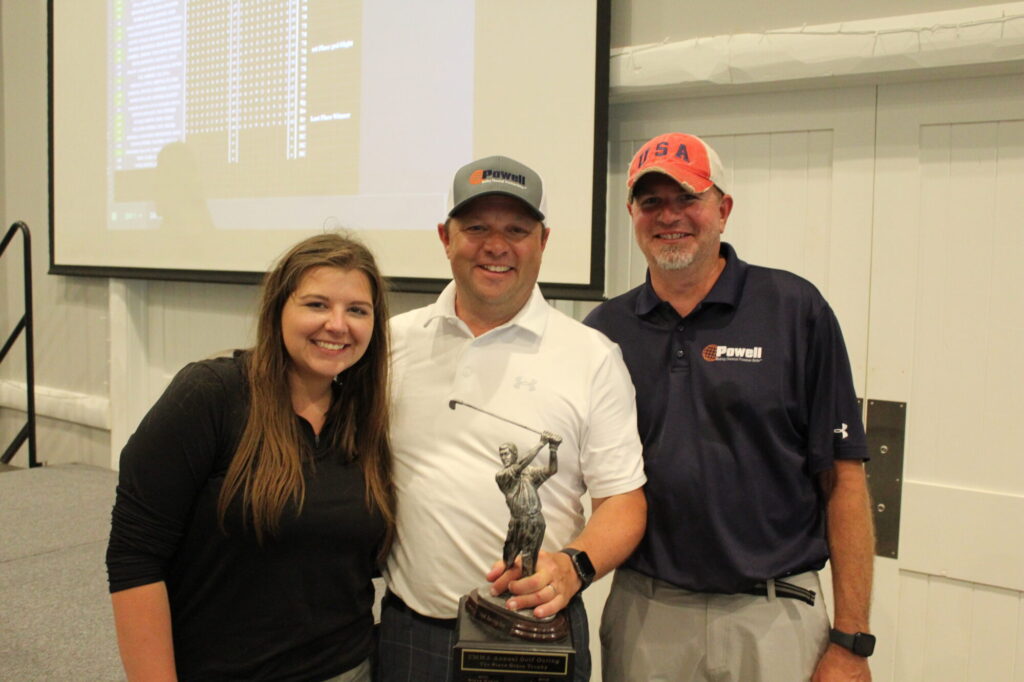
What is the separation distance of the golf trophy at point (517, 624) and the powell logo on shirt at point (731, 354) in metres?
0.44

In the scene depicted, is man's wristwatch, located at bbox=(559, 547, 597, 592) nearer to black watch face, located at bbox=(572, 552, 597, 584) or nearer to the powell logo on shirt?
black watch face, located at bbox=(572, 552, 597, 584)

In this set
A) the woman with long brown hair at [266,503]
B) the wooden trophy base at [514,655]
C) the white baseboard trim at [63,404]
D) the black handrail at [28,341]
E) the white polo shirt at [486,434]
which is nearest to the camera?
the wooden trophy base at [514,655]

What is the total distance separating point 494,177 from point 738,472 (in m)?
0.75

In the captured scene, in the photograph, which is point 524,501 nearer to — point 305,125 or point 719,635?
point 719,635

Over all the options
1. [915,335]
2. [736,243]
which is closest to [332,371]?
[736,243]

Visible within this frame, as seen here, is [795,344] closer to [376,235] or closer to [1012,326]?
[1012,326]

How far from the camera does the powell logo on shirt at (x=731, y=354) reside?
1492 mm

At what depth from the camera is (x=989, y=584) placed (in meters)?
2.14

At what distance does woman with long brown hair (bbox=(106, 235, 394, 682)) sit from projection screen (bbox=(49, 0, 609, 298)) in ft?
4.52

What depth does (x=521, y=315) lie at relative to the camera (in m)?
1.49

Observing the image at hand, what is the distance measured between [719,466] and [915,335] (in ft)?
3.62

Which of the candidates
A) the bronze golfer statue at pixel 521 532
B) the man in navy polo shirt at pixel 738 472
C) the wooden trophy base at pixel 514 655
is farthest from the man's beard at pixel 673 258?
the wooden trophy base at pixel 514 655

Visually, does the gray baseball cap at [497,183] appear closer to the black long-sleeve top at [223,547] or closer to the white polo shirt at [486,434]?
the white polo shirt at [486,434]

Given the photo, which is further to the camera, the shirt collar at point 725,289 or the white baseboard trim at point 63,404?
the white baseboard trim at point 63,404
